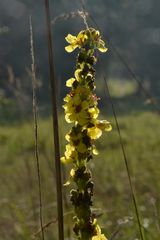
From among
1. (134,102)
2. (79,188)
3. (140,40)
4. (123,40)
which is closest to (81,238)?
(79,188)

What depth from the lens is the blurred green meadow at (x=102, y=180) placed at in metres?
1.85

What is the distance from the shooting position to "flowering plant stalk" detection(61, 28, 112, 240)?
0.65 meters

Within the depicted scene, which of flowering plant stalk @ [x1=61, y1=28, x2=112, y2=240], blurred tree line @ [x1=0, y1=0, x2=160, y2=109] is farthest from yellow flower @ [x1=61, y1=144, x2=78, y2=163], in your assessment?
blurred tree line @ [x1=0, y1=0, x2=160, y2=109]

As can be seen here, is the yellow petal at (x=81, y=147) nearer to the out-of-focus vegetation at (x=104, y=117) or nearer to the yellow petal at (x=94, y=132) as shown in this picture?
the yellow petal at (x=94, y=132)

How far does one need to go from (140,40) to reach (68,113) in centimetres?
1364

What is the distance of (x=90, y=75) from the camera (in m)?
0.67

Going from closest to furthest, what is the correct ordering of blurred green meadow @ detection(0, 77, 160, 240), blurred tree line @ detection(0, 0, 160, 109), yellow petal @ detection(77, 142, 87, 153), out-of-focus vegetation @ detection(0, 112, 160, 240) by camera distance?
yellow petal @ detection(77, 142, 87, 153), blurred green meadow @ detection(0, 77, 160, 240), out-of-focus vegetation @ detection(0, 112, 160, 240), blurred tree line @ detection(0, 0, 160, 109)

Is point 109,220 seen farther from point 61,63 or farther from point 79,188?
point 61,63

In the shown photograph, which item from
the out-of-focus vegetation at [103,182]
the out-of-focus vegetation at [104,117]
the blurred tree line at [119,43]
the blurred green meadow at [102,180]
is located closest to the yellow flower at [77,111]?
the blurred green meadow at [102,180]

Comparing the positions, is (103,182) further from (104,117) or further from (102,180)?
(104,117)

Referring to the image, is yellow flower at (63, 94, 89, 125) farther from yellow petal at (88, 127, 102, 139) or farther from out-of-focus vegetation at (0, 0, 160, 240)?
out-of-focus vegetation at (0, 0, 160, 240)

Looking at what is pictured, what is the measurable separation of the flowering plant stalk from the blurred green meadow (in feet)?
0.99

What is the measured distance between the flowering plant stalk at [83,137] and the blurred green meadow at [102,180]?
11.9 inches

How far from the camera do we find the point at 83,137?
2.13 feet
